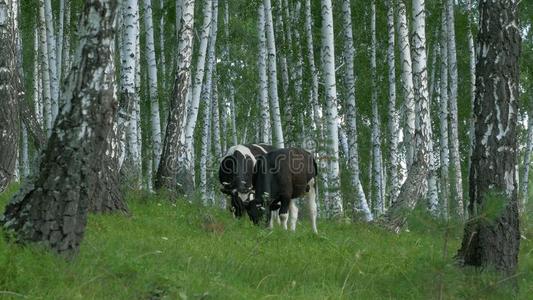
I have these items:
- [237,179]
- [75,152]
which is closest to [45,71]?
[237,179]

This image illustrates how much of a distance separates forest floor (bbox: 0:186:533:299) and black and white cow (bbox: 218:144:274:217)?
2.03 m

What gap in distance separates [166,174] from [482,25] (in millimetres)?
8790

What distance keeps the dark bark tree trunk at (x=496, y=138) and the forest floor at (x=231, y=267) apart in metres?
0.38

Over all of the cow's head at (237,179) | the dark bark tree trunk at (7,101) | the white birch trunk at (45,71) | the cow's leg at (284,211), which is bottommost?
the cow's leg at (284,211)

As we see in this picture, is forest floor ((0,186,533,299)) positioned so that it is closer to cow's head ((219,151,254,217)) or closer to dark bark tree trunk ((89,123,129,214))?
dark bark tree trunk ((89,123,129,214))

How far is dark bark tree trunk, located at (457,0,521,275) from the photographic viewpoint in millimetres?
8828

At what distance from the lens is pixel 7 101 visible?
12234mm

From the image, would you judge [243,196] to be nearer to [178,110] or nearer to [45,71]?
[178,110]

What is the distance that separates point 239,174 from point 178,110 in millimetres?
2458

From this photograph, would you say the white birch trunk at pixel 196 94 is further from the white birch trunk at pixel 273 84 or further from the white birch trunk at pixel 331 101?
the white birch trunk at pixel 331 101

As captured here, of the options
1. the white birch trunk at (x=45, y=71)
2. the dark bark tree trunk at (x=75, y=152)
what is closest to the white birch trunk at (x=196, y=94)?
the white birch trunk at (x=45, y=71)

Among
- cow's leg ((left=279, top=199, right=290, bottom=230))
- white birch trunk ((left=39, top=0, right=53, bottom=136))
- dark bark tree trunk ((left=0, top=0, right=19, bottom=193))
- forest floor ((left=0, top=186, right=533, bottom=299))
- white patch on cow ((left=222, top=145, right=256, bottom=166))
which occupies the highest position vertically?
white birch trunk ((left=39, top=0, right=53, bottom=136))

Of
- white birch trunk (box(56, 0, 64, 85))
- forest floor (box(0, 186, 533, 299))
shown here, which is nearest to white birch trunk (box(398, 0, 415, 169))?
forest floor (box(0, 186, 533, 299))

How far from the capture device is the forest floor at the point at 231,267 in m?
6.60
